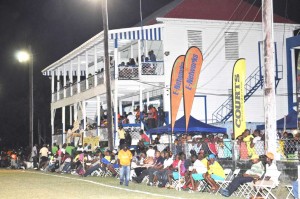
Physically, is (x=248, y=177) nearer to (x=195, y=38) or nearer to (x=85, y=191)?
(x=85, y=191)

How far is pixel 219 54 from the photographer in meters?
32.0

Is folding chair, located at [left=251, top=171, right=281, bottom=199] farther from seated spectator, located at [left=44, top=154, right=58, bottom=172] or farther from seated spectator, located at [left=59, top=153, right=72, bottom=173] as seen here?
seated spectator, located at [left=44, top=154, right=58, bottom=172]

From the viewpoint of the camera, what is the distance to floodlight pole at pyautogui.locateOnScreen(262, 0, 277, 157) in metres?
15.9

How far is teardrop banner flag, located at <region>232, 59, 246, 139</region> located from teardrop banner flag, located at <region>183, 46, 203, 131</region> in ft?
7.40

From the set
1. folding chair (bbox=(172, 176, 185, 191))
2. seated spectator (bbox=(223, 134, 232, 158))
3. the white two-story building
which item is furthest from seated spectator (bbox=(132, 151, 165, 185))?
the white two-story building

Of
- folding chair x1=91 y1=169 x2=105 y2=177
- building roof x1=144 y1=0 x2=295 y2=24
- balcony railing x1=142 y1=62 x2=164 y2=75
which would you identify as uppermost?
building roof x1=144 y1=0 x2=295 y2=24

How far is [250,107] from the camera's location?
3166 cm

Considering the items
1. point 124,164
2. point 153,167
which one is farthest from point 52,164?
point 153,167

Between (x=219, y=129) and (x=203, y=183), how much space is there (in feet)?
28.6

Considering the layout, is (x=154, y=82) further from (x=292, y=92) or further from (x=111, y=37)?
(x=292, y=92)

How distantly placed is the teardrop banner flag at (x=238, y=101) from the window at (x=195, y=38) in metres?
11.1

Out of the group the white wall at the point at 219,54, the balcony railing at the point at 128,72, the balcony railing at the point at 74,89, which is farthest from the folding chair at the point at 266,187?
the balcony railing at the point at 74,89

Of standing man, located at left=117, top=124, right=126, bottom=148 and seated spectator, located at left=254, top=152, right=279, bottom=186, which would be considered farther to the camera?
standing man, located at left=117, top=124, right=126, bottom=148

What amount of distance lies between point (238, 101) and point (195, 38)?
12098 mm
